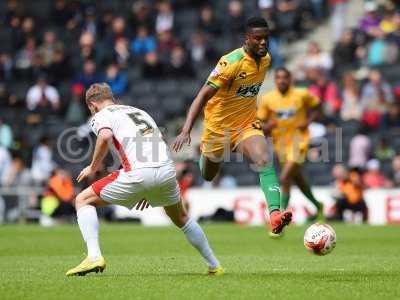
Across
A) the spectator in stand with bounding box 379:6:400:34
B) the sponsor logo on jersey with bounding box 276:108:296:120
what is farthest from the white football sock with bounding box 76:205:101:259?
the spectator in stand with bounding box 379:6:400:34

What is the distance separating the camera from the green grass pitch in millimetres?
9117

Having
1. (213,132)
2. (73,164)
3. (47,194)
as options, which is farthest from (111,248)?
(73,164)

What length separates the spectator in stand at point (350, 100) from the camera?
81.1ft

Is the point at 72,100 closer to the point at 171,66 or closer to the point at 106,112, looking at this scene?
the point at 171,66

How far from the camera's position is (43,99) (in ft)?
85.7

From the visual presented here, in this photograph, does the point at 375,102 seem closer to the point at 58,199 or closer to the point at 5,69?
the point at 58,199

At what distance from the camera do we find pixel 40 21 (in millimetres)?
30297

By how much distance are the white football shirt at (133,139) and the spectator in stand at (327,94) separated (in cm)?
1515

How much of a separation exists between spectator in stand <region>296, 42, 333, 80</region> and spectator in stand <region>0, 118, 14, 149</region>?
24.1 feet

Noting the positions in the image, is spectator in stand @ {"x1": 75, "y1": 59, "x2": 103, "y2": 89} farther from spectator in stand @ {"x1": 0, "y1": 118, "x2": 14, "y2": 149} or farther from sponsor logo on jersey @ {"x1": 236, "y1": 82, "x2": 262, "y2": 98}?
sponsor logo on jersey @ {"x1": 236, "y1": 82, "x2": 262, "y2": 98}

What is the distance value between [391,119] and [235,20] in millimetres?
5437

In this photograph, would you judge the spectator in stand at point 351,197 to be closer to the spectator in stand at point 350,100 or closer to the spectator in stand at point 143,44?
the spectator in stand at point 350,100

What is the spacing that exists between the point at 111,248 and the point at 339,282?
5.98m

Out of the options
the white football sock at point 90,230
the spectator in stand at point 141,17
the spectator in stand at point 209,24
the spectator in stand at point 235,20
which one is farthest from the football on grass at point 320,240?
the spectator in stand at point 141,17
